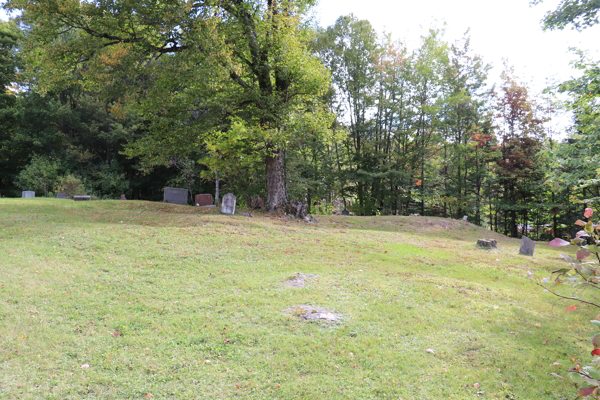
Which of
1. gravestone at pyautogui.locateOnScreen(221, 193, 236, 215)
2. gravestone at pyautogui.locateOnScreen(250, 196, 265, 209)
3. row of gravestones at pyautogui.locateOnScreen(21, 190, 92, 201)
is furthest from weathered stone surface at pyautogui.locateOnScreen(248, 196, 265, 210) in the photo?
row of gravestones at pyautogui.locateOnScreen(21, 190, 92, 201)

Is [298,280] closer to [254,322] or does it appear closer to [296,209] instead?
[254,322]

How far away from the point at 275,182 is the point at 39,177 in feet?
56.3

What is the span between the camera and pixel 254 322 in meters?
5.34

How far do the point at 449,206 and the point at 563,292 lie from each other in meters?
21.6

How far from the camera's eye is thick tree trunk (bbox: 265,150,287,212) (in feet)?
52.0

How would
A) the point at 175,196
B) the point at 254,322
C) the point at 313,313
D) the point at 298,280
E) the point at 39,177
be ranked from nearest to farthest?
1. the point at 254,322
2. the point at 313,313
3. the point at 298,280
4. the point at 175,196
5. the point at 39,177

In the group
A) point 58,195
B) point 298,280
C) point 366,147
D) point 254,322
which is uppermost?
point 366,147

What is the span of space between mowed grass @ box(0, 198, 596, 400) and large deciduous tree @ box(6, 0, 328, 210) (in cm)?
526

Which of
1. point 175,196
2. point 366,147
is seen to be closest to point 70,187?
point 175,196

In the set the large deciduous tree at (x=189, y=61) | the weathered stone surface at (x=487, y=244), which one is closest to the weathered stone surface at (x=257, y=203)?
the large deciduous tree at (x=189, y=61)

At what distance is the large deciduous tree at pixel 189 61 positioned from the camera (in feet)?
38.4

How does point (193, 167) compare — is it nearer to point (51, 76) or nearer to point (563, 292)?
point (51, 76)

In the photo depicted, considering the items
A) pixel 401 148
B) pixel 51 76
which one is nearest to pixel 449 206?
pixel 401 148

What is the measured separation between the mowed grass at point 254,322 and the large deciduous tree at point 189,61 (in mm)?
5263
